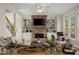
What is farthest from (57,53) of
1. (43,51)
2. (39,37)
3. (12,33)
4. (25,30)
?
(12,33)

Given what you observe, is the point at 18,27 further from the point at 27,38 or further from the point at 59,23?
the point at 59,23

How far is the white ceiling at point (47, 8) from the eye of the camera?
9.04 ft

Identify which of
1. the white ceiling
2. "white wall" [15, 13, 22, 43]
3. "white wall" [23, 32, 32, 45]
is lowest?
"white wall" [23, 32, 32, 45]

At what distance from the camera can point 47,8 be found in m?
2.78

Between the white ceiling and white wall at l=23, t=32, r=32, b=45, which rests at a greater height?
the white ceiling

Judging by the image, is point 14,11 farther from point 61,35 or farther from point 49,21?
point 61,35

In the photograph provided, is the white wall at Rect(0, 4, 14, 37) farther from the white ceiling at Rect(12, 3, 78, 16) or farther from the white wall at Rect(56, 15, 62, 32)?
the white wall at Rect(56, 15, 62, 32)

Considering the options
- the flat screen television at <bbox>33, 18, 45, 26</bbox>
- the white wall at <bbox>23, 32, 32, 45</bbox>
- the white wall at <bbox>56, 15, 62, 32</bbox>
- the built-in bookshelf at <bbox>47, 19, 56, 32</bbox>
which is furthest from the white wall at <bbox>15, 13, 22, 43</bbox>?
the white wall at <bbox>56, 15, 62, 32</bbox>

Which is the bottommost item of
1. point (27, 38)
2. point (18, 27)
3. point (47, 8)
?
point (27, 38)

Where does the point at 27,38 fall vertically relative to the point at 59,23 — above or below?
below

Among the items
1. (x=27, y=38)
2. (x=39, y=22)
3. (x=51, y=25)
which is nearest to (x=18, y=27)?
(x=27, y=38)

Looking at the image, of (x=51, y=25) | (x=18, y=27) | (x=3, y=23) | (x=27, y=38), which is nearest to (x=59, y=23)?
(x=51, y=25)

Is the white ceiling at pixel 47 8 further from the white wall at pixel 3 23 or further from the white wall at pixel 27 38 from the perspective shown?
the white wall at pixel 27 38

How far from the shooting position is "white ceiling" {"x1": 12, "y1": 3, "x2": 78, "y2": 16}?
9.04 ft
